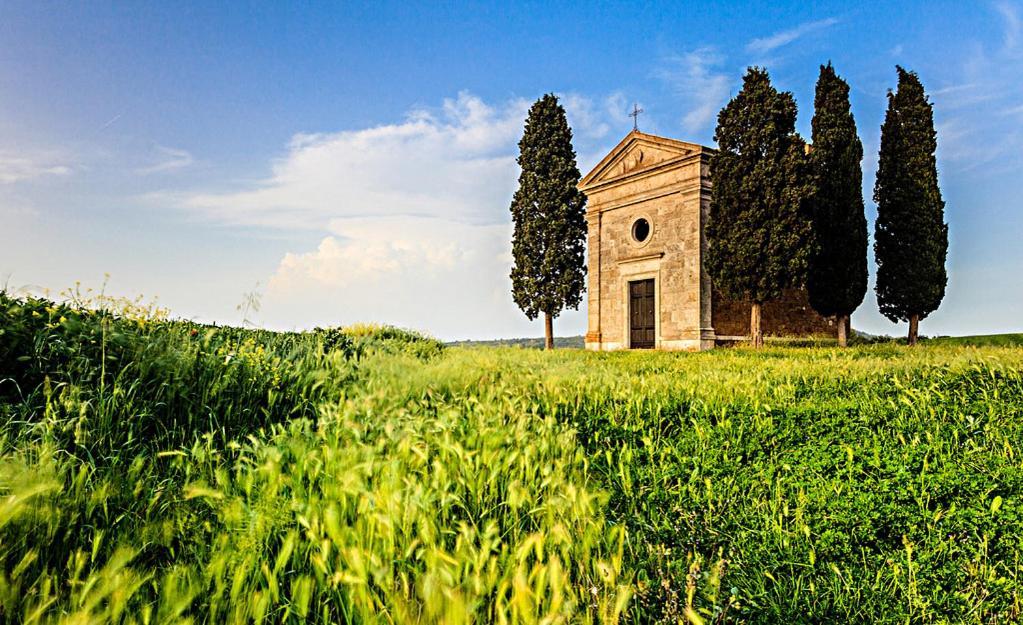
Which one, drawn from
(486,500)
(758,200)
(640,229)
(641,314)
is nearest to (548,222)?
(640,229)

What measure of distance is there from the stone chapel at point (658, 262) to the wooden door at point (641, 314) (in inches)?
1.4

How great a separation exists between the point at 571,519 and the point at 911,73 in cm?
2519

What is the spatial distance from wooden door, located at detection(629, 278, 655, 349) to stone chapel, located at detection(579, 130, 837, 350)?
4 centimetres

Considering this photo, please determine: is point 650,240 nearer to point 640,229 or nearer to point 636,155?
point 640,229

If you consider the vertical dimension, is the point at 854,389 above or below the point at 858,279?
below

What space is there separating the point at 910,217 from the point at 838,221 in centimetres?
338

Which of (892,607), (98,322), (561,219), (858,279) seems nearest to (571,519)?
(892,607)

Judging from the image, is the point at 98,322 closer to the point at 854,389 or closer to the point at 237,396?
the point at 237,396

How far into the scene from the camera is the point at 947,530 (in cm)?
349

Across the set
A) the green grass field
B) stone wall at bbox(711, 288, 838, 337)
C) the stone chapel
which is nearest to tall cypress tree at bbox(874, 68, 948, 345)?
stone wall at bbox(711, 288, 838, 337)

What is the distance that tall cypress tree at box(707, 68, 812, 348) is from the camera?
17.5 m

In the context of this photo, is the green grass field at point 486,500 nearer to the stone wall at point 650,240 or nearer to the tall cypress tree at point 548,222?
the stone wall at point 650,240

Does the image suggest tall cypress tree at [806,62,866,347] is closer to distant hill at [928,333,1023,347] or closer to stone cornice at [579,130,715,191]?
stone cornice at [579,130,715,191]

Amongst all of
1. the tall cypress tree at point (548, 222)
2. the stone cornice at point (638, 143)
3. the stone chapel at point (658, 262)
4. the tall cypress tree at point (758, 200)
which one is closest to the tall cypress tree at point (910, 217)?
the stone chapel at point (658, 262)
